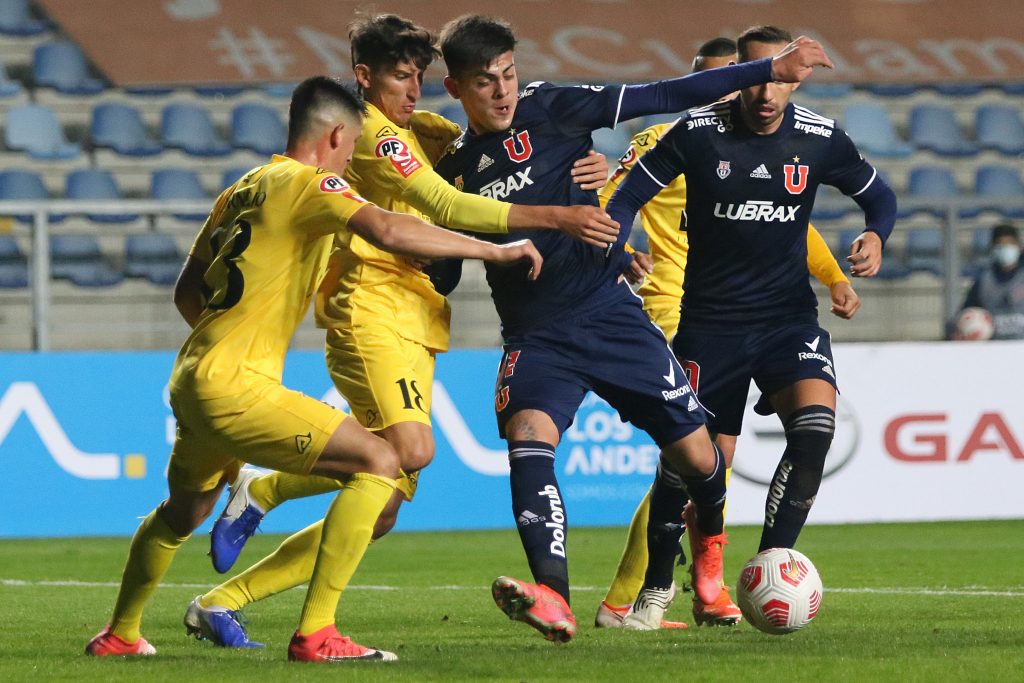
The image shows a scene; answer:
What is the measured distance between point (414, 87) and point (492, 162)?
677 millimetres

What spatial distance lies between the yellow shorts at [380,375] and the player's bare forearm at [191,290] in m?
0.83

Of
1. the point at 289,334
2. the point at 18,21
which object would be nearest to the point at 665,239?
the point at 289,334

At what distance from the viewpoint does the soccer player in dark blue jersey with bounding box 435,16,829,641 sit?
17.6 feet

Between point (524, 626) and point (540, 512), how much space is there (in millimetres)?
1193

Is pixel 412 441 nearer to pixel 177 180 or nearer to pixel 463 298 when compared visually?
pixel 463 298

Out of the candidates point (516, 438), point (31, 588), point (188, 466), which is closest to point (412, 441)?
point (516, 438)

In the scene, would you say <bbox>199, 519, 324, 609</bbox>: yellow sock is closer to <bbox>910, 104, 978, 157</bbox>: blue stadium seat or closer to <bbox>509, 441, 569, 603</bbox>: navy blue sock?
<bbox>509, 441, 569, 603</bbox>: navy blue sock

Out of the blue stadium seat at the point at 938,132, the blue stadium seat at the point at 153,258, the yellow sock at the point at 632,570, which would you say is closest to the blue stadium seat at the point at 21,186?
the blue stadium seat at the point at 153,258

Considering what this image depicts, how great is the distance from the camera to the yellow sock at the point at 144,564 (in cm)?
510

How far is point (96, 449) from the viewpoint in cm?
1054

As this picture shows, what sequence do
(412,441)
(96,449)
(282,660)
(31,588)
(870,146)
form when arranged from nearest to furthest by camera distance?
(282,660) < (412,441) < (31,588) < (96,449) < (870,146)

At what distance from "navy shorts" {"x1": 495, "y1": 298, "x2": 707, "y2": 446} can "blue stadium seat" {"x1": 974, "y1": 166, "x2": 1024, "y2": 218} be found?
40.6 feet

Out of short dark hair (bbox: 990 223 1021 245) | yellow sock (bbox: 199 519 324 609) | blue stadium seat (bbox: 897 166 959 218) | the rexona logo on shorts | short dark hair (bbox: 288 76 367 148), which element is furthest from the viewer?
blue stadium seat (bbox: 897 166 959 218)

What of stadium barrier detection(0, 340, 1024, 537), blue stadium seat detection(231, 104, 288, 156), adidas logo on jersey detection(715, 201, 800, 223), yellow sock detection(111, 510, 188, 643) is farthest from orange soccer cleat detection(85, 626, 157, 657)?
blue stadium seat detection(231, 104, 288, 156)
